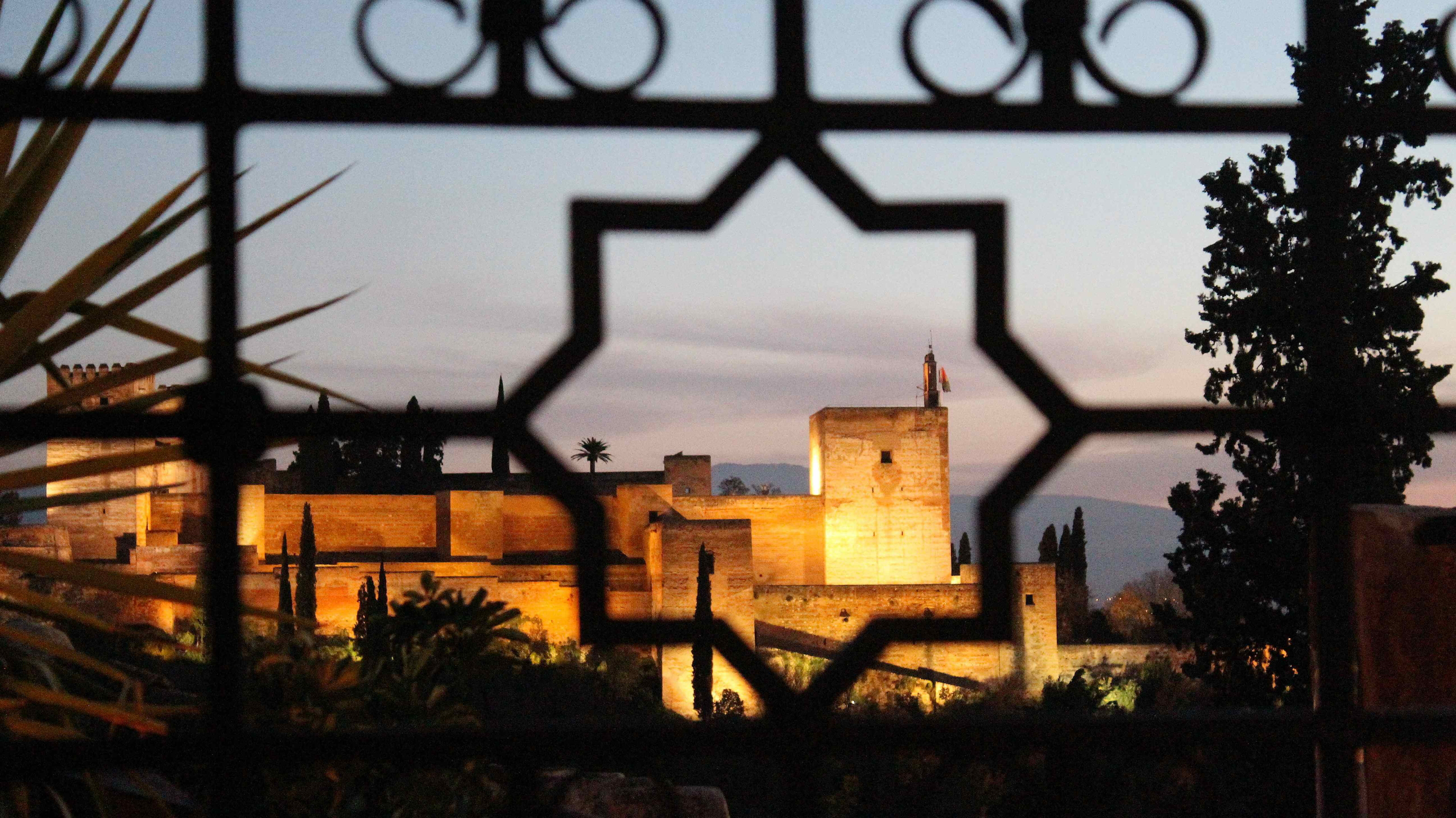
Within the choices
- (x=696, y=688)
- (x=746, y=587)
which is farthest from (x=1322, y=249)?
(x=746, y=587)

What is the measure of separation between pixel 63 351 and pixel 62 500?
1.10 ft

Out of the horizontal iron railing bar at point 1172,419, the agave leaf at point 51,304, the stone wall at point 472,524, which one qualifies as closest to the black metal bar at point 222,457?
the agave leaf at point 51,304

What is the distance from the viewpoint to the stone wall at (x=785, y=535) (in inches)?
958

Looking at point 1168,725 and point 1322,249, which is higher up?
point 1322,249

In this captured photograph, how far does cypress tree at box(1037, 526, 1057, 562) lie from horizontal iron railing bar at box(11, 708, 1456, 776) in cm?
2375

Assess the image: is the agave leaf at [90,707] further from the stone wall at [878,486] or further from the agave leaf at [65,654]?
the stone wall at [878,486]

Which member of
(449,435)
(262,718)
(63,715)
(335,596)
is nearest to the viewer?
(449,435)

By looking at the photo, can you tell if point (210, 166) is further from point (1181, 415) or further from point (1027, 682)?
point (1027, 682)

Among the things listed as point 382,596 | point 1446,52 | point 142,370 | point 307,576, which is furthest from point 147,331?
point 307,576

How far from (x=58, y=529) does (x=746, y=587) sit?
1029cm

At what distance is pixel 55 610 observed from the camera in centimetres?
116

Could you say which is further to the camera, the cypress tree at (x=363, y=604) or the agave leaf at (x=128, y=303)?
the cypress tree at (x=363, y=604)

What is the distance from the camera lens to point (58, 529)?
21812 millimetres

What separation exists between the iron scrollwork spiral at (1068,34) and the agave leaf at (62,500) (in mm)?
751
